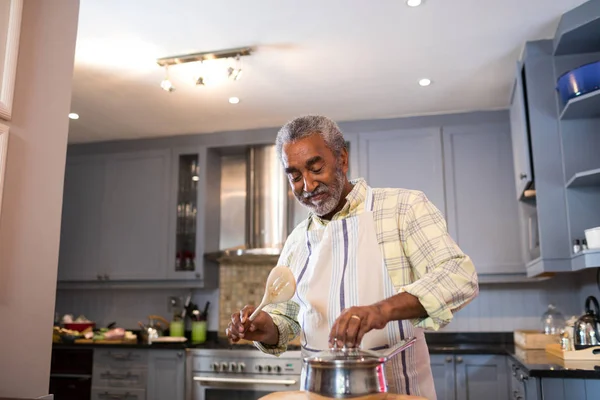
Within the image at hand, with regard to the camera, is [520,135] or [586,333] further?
[520,135]

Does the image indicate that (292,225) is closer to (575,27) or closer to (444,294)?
(575,27)

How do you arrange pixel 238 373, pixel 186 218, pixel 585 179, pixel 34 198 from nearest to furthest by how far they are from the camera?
pixel 34 198, pixel 585 179, pixel 238 373, pixel 186 218

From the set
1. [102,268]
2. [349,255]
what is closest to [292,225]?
[102,268]

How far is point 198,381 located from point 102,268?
134 centimetres

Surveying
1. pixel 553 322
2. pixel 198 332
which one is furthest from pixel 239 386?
pixel 553 322

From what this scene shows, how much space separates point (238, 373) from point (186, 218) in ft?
4.33

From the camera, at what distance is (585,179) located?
266cm

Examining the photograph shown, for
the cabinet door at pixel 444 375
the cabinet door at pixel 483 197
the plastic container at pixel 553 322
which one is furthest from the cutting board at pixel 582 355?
the cabinet door at pixel 483 197

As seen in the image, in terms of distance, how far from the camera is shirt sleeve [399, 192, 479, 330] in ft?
3.71

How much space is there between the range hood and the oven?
78 cm

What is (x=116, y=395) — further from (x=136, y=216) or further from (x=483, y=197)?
(x=483, y=197)

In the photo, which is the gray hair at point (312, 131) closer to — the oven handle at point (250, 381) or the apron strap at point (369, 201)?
the apron strap at point (369, 201)

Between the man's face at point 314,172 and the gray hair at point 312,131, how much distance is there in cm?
1

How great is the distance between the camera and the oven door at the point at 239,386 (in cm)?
358
